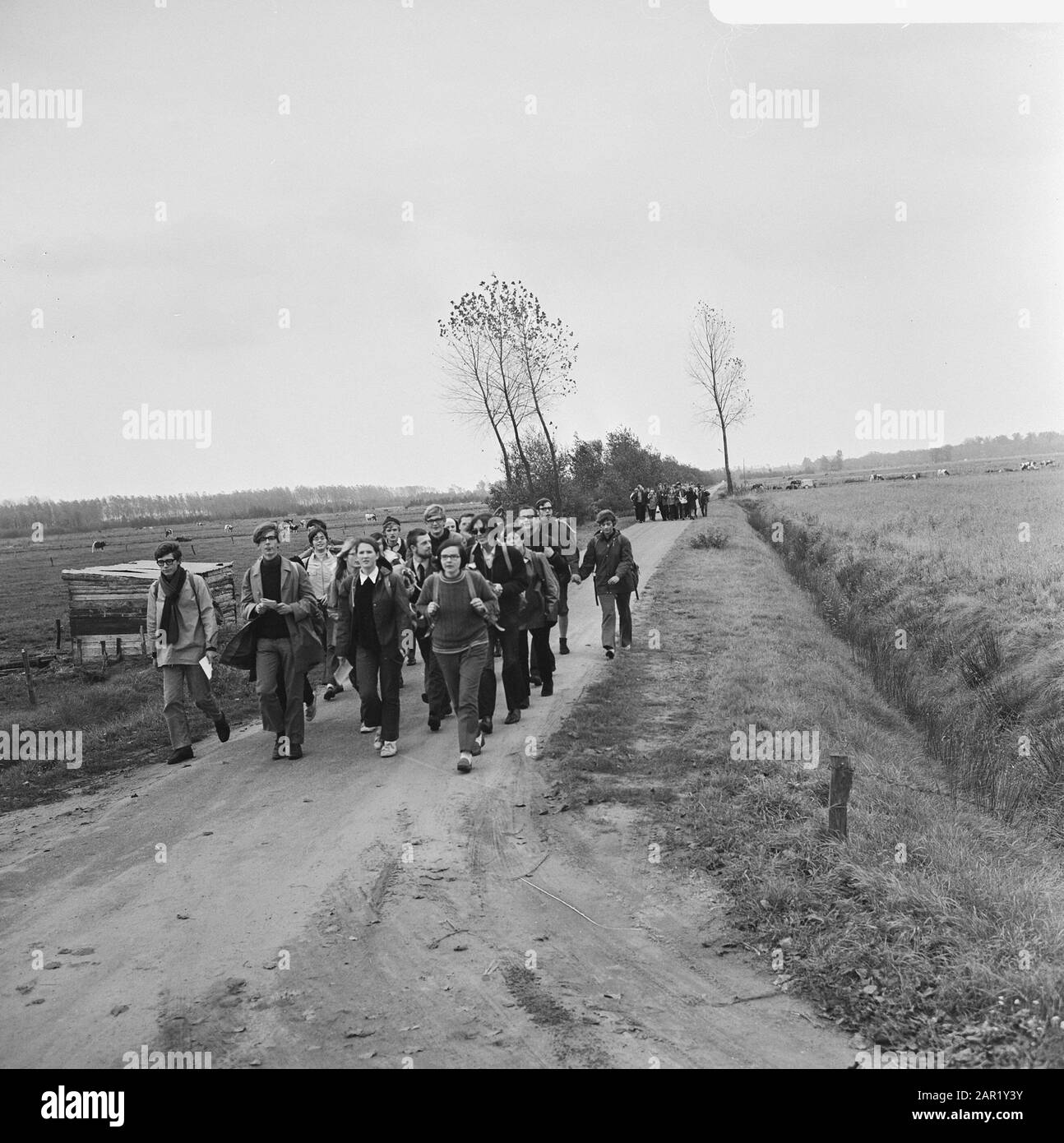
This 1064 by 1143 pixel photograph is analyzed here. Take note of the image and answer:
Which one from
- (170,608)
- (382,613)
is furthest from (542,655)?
(170,608)

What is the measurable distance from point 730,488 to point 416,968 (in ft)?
223

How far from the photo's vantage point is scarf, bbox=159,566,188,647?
352 inches

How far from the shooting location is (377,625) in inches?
352

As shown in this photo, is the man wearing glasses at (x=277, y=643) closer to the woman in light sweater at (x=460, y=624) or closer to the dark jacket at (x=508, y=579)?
the woman in light sweater at (x=460, y=624)

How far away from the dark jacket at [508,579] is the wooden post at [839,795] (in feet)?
14.7

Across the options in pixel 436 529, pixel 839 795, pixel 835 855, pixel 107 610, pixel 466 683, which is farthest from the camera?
pixel 107 610

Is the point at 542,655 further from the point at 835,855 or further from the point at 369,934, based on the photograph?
the point at 369,934

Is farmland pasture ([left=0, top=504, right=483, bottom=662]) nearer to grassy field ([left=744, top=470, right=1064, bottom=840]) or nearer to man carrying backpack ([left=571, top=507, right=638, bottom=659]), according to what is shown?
man carrying backpack ([left=571, top=507, right=638, bottom=659])

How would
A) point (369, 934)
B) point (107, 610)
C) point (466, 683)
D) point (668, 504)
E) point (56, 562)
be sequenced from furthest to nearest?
point (56, 562)
point (668, 504)
point (107, 610)
point (466, 683)
point (369, 934)

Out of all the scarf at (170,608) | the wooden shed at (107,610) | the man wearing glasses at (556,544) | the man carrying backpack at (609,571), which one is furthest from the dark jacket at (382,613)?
the wooden shed at (107,610)

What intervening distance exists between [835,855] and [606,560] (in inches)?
304

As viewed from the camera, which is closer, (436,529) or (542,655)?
(542,655)
